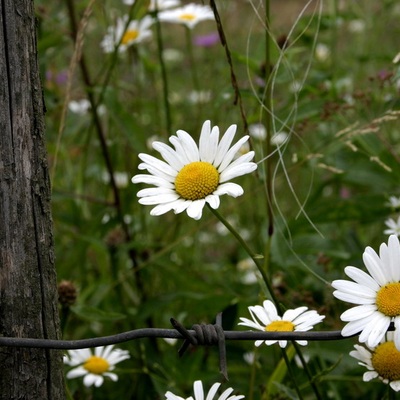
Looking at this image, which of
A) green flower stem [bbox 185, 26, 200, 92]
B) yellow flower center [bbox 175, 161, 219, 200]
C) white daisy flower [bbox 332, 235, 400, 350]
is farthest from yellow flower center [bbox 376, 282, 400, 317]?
green flower stem [bbox 185, 26, 200, 92]

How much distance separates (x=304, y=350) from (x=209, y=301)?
0.81 feet

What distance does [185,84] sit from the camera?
3.50m

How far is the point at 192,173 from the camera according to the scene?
3.19 feet

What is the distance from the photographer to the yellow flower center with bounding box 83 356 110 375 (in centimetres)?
128

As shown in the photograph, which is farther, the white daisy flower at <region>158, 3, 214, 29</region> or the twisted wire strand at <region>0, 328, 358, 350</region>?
the white daisy flower at <region>158, 3, 214, 29</region>

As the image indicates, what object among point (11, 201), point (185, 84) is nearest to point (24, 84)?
point (11, 201)

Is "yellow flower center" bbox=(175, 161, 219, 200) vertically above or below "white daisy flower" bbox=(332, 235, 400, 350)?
above

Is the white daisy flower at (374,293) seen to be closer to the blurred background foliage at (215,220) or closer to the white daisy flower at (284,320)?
the white daisy flower at (284,320)

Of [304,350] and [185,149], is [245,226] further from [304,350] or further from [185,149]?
[185,149]

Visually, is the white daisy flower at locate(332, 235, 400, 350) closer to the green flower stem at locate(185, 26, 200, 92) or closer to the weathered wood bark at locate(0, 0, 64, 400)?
the weathered wood bark at locate(0, 0, 64, 400)

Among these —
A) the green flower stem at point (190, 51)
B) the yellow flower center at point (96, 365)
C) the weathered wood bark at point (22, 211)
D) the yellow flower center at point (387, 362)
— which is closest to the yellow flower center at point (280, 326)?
the yellow flower center at point (387, 362)

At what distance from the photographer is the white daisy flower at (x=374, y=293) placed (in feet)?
2.84

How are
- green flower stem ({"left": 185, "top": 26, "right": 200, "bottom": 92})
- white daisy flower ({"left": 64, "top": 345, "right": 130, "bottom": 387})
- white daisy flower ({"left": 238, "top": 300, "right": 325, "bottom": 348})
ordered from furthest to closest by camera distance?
green flower stem ({"left": 185, "top": 26, "right": 200, "bottom": 92}), white daisy flower ({"left": 64, "top": 345, "right": 130, "bottom": 387}), white daisy flower ({"left": 238, "top": 300, "right": 325, "bottom": 348})

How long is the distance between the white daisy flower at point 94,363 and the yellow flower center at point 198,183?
0.38 metres
